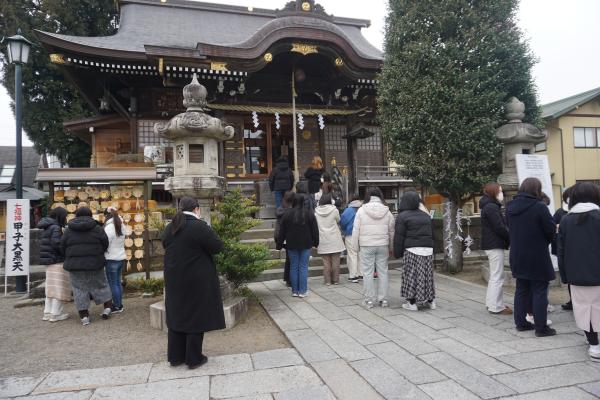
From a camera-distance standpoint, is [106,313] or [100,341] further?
→ [106,313]

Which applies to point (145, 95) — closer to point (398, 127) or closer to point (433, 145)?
point (398, 127)

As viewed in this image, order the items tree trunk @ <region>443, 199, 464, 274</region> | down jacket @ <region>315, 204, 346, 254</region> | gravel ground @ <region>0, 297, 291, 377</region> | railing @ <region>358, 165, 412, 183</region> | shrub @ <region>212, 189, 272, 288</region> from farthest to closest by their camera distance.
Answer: railing @ <region>358, 165, 412, 183</region>, tree trunk @ <region>443, 199, 464, 274</region>, down jacket @ <region>315, 204, 346, 254</region>, shrub @ <region>212, 189, 272, 288</region>, gravel ground @ <region>0, 297, 291, 377</region>

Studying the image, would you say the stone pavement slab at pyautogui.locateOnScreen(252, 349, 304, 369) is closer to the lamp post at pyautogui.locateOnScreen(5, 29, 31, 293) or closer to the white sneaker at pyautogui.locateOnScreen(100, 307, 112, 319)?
the white sneaker at pyautogui.locateOnScreen(100, 307, 112, 319)

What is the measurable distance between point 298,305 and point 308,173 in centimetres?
497

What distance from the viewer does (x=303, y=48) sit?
1090 cm

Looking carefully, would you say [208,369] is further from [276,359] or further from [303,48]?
[303,48]

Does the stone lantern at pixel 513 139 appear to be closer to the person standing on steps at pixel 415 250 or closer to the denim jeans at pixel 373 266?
the person standing on steps at pixel 415 250

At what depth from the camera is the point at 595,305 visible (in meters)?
3.57

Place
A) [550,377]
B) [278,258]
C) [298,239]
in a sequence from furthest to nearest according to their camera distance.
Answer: [278,258] < [298,239] < [550,377]

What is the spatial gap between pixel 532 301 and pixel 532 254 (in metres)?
0.65

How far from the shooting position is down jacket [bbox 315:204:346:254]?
23.0ft

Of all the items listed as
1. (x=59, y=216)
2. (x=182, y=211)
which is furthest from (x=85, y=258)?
(x=182, y=211)

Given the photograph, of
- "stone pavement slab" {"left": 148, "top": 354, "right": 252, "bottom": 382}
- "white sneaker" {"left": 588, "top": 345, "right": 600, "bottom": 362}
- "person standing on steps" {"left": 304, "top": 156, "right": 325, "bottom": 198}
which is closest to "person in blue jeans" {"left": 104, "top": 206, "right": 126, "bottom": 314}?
"stone pavement slab" {"left": 148, "top": 354, "right": 252, "bottom": 382}

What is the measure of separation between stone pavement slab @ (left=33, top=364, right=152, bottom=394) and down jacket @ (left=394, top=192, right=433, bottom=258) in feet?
11.8
